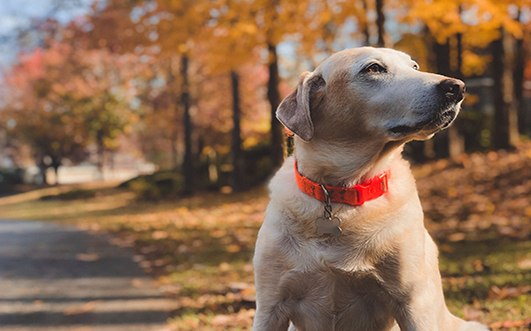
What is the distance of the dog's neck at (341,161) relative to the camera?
227 cm

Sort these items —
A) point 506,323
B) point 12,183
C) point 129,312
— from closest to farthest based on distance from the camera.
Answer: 1. point 506,323
2. point 129,312
3. point 12,183

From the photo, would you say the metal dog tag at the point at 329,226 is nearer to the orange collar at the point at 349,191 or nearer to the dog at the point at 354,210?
the dog at the point at 354,210

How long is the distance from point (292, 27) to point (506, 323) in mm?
6674

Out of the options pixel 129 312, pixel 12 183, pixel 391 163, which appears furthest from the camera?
pixel 12 183

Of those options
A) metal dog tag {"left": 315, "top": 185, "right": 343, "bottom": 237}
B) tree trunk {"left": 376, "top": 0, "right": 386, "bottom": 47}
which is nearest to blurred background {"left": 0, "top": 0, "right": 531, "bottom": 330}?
tree trunk {"left": 376, "top": 0, "right": 386, "bottom": 47}

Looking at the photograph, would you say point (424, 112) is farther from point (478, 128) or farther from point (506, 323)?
point (478, 128)

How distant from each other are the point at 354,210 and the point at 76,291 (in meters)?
4.53

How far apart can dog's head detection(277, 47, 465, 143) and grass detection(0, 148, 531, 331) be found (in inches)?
79.4

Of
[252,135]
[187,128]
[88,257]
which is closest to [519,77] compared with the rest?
[252,135]

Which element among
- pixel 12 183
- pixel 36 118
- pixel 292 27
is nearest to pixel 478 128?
pixel 292 27

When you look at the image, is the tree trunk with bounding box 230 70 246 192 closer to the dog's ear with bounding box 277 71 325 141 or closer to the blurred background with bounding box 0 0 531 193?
the blurred background with bounding box 0 0 531 193

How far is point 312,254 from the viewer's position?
2.10m

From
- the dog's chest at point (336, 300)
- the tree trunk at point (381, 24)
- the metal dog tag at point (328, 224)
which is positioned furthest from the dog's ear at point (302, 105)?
the tree trunk at point (381, 24)

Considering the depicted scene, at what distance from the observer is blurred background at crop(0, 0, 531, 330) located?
17.1 feet
